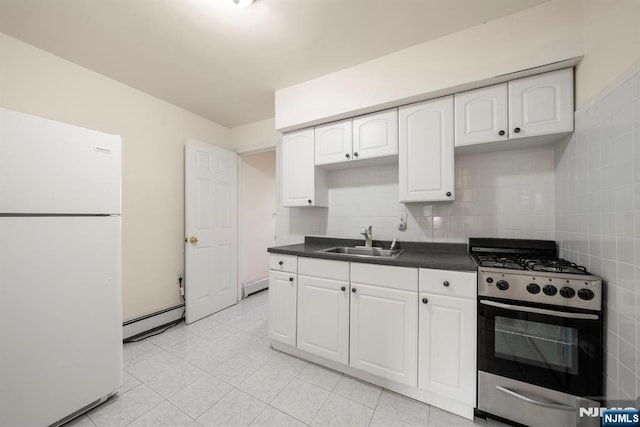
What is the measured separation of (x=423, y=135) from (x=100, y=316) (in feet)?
8.20

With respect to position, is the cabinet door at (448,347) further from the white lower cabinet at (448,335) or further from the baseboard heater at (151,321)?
the baseboard heater at (151,321)

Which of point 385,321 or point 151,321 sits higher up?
point 385,321

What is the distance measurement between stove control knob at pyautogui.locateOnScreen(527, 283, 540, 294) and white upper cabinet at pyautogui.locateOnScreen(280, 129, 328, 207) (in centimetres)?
165

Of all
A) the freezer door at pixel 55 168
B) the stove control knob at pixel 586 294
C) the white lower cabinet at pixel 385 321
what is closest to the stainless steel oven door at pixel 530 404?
the white lower cabinet at pixel 385 321

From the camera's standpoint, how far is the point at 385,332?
157 centimetres

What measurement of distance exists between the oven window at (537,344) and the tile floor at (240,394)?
1.54 feet

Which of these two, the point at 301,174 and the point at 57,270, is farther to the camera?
the point at 301,174

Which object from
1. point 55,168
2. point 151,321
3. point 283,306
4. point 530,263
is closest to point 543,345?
point 530,263

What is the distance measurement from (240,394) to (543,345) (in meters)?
1.83

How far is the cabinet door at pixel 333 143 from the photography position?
2078 mm

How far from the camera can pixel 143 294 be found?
2414mm

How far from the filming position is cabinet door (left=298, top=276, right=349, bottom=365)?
67.6 inches

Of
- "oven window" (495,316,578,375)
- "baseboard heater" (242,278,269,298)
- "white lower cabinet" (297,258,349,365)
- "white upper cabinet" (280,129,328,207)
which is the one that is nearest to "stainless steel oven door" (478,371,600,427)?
"oven window" (495,316,578,375)

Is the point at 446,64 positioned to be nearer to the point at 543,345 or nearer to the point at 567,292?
the point at 567,292
